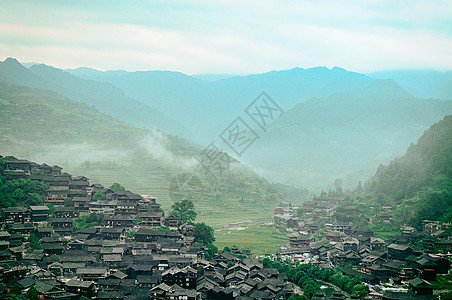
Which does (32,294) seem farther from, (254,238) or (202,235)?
(254,238)

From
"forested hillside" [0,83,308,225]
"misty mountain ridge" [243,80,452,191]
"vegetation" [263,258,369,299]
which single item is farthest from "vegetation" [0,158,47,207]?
"misty mountain ridge" [243,80,452,191]

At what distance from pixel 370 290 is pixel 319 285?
12.5ft

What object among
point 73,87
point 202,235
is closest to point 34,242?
point 202,235

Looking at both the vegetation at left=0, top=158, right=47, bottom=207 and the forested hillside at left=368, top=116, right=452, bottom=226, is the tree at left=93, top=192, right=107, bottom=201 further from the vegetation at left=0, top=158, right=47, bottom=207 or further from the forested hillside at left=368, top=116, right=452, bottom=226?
the forested hillside at left=368, top=116, right=452, bottom=226

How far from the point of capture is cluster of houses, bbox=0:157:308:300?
32.7 m

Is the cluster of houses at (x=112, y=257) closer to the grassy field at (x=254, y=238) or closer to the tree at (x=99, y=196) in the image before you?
the tree at (x=99, y=196)

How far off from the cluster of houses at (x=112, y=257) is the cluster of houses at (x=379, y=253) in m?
6.12

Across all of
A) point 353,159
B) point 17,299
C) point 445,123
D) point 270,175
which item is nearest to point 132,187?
point 445,123

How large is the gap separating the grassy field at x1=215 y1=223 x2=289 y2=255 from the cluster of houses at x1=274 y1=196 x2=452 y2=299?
1.56 m

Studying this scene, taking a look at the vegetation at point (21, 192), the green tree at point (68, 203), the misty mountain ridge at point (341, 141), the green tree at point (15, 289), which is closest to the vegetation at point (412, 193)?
the green tree at point (68, 203)

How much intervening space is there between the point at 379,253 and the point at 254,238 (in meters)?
15.8

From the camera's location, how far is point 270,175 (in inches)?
5630

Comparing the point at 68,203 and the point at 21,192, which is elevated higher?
the point at 21,192

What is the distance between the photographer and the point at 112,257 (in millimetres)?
37312
